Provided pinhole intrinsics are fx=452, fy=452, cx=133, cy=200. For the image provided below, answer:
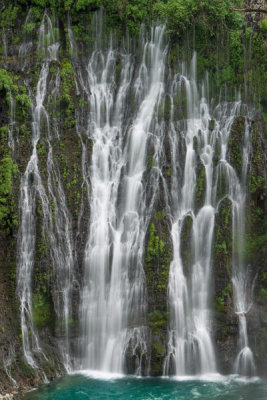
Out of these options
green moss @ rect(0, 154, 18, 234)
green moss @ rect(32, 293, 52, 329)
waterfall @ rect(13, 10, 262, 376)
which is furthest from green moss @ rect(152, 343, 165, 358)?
green moss @ rect(0, 154, 18, 234)

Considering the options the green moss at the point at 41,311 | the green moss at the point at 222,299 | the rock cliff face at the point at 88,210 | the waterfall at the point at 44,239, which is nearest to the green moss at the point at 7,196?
the rock cliff face at the point at 88,210

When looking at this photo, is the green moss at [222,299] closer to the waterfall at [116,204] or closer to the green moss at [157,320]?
the green moss at [157,320]

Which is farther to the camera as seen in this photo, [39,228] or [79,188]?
[79,188]

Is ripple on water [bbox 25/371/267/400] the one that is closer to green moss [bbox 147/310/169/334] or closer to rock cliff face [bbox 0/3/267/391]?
rock cliff face [bbox 0/3/267/391]

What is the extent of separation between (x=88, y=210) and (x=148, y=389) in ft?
21.8

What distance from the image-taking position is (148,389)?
45.1 feet

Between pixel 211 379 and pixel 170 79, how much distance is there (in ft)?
39.2

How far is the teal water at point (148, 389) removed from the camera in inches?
518

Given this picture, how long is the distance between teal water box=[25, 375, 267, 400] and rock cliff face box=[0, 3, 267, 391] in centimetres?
61

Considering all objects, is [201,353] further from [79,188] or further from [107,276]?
[79,188]

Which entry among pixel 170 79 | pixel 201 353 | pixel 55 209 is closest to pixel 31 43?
pixel 170 79

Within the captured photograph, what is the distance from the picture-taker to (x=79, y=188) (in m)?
17.3

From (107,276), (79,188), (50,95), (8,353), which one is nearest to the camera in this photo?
(8,353)

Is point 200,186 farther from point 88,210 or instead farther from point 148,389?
point 148,389
